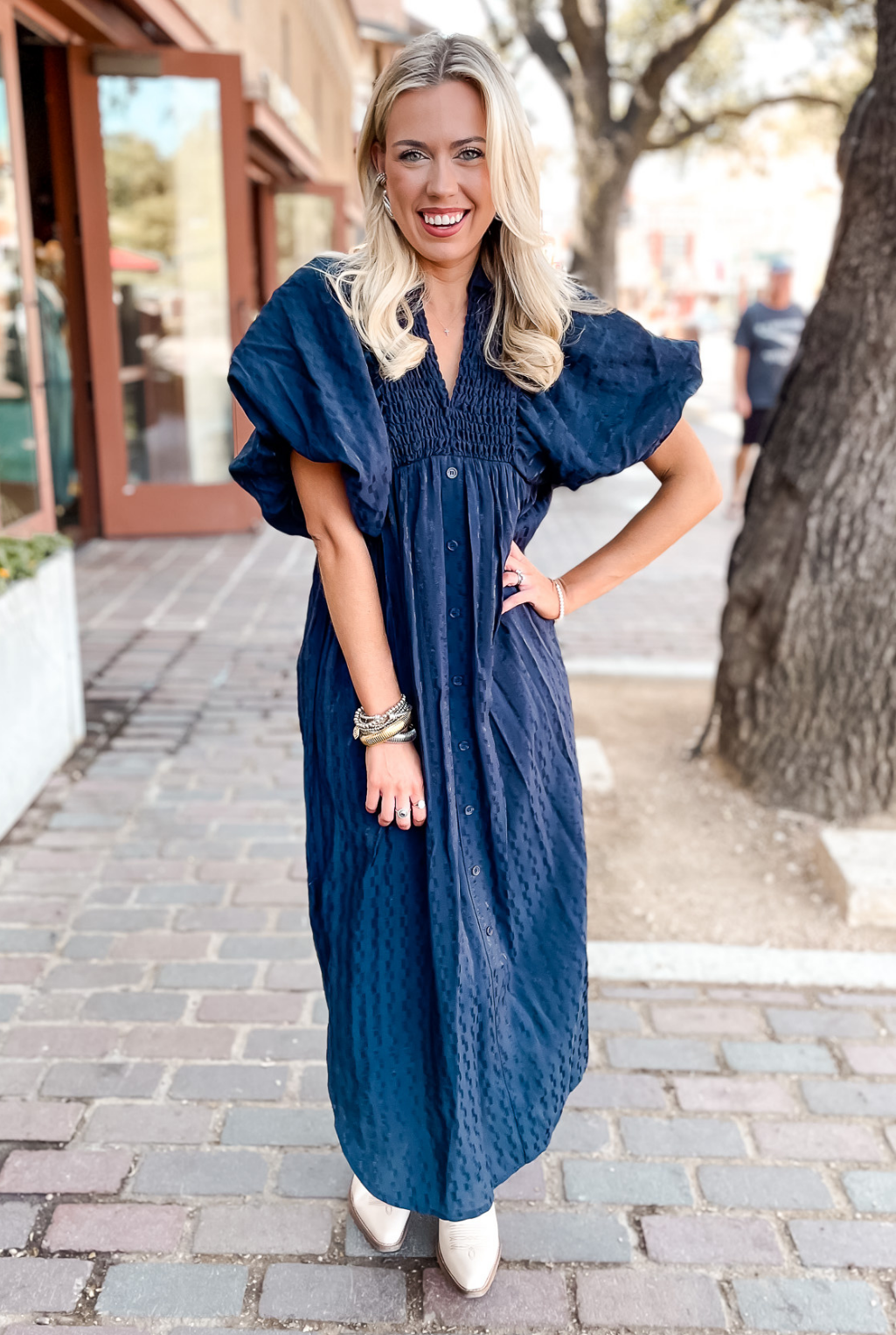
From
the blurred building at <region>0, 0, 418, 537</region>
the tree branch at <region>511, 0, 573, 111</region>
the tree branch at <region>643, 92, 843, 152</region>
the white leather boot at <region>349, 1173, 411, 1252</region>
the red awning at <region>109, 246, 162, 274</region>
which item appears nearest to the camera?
the white leather boot at <region>349, 1173, 411, 1252</region>

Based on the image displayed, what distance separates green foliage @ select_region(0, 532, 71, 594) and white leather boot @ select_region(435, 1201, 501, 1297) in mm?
2640

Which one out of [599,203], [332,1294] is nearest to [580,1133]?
[332,1294]

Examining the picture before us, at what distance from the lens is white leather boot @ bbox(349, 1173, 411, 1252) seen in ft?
7.03

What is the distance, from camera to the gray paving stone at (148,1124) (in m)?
2.42

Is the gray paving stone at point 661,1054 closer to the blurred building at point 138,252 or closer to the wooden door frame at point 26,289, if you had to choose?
the wooden door frame at point 26,289

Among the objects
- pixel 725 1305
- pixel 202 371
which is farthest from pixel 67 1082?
pixel 202 371

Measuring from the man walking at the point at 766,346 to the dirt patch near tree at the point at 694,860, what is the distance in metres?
4.91

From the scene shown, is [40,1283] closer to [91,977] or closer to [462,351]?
[91,977]

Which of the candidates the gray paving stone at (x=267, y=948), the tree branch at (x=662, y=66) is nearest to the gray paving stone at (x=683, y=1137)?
the gray paving stone at (x=267, y=948)

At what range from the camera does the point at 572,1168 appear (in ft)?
7.83

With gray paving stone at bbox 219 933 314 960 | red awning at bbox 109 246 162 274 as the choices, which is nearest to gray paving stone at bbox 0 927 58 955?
gray paving stone at bbox 219 933 314 960

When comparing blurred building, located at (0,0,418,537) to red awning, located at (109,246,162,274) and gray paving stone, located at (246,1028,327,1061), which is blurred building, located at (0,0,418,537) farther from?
gray paving stone, located at (246,1028,327,1061)

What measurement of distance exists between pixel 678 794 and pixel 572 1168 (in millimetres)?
1846

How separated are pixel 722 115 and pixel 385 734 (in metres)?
17.0
